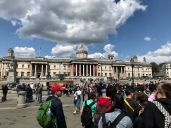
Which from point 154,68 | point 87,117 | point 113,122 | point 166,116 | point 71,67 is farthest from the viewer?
point 154,68

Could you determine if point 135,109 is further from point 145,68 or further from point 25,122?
point 145,68

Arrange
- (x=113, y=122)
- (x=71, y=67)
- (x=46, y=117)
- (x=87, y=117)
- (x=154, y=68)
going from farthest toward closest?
(x=154, y=68)
(x=71, y=67)
(x=87, y=117)
(x=46, y=117)
(x=113, y=122)

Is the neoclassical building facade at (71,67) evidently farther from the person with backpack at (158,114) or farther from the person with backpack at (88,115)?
the person with backpack at (158,114)

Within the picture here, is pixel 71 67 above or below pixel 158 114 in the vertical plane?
above

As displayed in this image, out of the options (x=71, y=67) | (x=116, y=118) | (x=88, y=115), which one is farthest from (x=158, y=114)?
(x=71, y=67)

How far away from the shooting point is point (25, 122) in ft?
56.2

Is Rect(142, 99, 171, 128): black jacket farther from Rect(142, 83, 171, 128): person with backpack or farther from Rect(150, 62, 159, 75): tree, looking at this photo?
Rect(150, 62, 159, 75): tree

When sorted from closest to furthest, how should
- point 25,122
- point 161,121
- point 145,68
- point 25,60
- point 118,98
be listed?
1. point 161,121
2. point 118,98
3. point 25,122
4. point 25,60
5. point 145,68

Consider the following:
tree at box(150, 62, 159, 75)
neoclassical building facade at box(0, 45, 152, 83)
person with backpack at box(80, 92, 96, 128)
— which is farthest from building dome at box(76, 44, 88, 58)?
person with backpack at box(80, 92, 96, 128)

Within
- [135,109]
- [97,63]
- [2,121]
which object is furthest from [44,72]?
[135,109]

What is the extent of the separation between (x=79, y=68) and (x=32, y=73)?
22441 millimetres

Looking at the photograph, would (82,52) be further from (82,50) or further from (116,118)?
(116,118)

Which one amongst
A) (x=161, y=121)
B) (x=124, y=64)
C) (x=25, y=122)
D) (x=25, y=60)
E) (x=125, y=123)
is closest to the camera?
(x=161, y=121)

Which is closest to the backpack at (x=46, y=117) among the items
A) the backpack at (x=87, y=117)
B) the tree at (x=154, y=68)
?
the backpack at (x=87, y=117)
